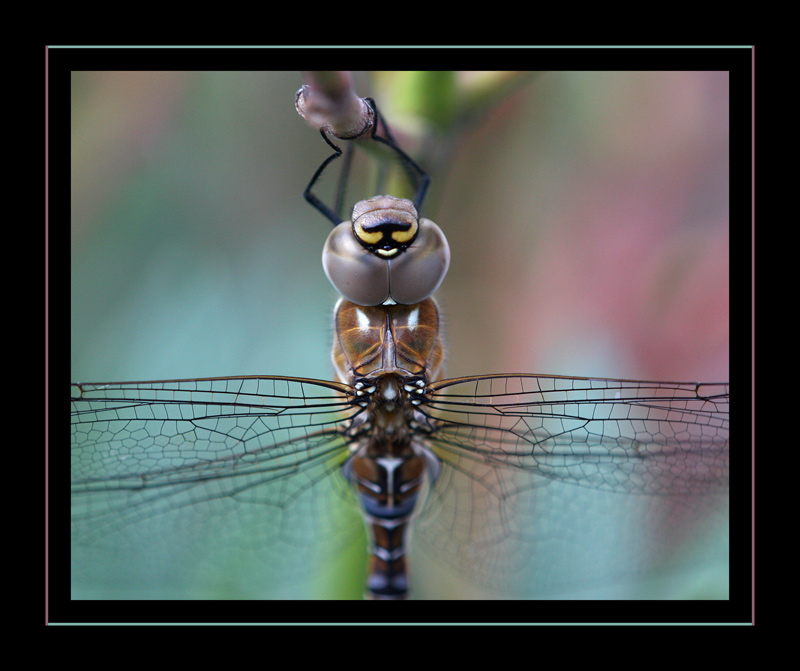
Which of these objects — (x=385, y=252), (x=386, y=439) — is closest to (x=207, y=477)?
(x=386, y=439)

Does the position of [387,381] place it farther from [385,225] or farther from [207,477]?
[207,477]

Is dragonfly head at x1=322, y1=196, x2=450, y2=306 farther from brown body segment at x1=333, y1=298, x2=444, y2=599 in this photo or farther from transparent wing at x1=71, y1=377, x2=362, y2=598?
transparent wing at x1=71, y1=377, x2=362, y2=598

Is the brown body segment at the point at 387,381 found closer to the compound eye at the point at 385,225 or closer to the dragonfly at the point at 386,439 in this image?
the dragonfly at the point at 386,439

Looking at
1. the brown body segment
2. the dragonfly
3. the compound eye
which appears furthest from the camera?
the brown body segment

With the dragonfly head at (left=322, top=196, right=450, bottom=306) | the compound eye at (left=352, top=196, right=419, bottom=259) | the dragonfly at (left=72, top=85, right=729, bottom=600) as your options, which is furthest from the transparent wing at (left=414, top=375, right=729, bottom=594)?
the compound eye at (left=352, top=196, right=419, bottom=259)

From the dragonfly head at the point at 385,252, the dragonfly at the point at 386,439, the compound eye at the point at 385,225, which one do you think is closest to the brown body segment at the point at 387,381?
the dragonfly at the point at 386,439

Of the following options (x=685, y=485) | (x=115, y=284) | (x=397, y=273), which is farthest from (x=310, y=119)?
(x=685, y=485)
